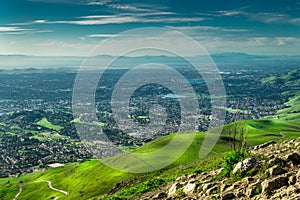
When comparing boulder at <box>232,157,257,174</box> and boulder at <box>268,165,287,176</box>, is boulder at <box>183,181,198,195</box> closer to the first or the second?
boulder at <box>232,157,257,174</box>

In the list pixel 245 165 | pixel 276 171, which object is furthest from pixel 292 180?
pixel 245 165

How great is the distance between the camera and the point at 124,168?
355 ft

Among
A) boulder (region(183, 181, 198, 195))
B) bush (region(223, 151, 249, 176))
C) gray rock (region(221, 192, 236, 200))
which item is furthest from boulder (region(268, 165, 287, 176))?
boulder (region(183, 181, 198, 195))

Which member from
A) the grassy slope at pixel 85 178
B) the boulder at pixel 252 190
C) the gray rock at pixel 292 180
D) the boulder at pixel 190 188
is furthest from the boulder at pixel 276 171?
the grassy slope at pixel 85 178

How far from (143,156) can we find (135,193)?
8674cm

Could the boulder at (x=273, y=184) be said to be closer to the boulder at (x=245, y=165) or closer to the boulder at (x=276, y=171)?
the boulder at (x=276, y=171)

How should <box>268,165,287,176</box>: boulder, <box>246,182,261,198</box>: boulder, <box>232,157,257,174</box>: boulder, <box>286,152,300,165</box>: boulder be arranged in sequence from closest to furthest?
<box>246,182,261,198</box>: boulder
<box>268,165,287,176</box>: boulder
<box>286,152,300,165</box>: boulder
<box>232,157,257,174</box>: boulder

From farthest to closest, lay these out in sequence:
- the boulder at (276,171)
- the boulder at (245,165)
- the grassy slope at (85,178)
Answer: the grassy slope at (85,178)
the boulder at (245,165)
the boulder at (276,171)

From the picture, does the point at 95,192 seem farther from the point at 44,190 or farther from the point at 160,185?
the point at 160,185

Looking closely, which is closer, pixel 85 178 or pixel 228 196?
pixel 228 196

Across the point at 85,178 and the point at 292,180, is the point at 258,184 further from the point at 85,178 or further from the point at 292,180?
the point at 85,178

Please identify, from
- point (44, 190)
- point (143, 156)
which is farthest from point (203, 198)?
point (44, 190)

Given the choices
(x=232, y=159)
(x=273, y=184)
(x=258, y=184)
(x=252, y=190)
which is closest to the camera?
(x=273, y=184)

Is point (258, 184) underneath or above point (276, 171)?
underneath
